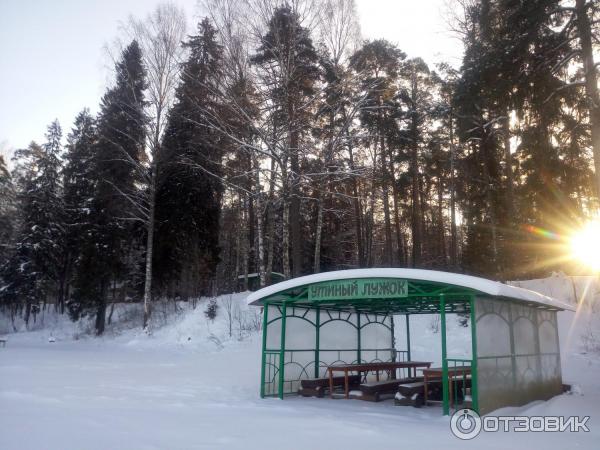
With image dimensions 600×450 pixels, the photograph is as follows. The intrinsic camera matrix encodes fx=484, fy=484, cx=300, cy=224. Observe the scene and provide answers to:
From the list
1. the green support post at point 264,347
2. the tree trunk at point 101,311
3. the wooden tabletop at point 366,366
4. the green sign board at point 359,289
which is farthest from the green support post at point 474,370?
the tree trunk at point 101,311

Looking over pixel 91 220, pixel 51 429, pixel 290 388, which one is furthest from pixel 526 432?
pixel 91 220

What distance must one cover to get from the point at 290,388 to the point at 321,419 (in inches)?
150

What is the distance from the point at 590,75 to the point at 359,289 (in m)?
8.01

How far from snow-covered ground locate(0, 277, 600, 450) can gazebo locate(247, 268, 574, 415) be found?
724 mm

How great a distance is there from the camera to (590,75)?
12.0m

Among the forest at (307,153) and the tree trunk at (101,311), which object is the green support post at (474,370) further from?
the tree trunk at (101,311)

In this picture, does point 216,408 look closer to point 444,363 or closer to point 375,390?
point 375,390

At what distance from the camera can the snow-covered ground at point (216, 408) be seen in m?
6.75

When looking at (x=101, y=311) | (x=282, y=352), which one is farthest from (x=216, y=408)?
(x=101, y=311)

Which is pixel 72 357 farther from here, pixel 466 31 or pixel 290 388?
pixel 466 31

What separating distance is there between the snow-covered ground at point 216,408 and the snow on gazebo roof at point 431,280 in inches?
89.2

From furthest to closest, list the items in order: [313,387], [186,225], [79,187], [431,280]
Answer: [79,187], [186,225], [313,387], [431,280]

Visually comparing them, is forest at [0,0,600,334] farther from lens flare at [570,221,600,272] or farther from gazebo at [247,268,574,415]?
gazebo at [247,268,574,415]

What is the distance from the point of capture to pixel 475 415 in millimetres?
8656
